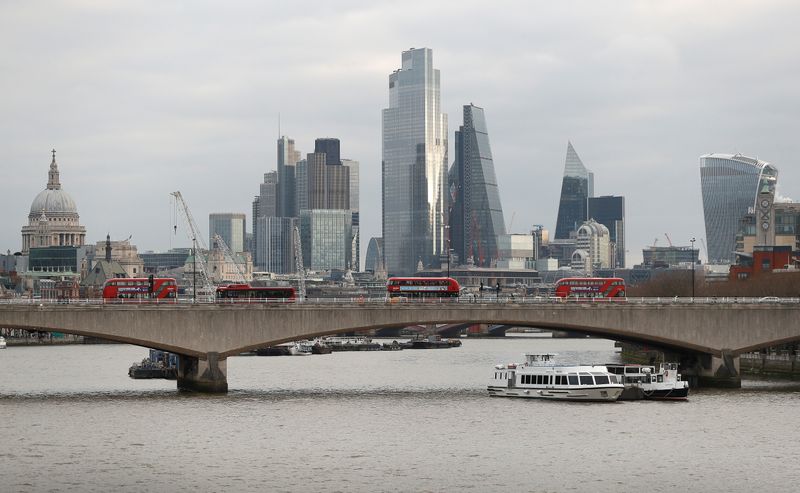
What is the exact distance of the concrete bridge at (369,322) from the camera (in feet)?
363

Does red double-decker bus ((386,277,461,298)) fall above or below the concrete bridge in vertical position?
above

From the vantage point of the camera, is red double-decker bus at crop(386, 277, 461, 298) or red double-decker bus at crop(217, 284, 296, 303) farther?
red double-decker bus at crop(386, 277, 461, 298)

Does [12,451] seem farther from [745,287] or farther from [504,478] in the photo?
[745,287]

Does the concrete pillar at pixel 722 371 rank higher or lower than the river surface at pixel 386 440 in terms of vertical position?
higher

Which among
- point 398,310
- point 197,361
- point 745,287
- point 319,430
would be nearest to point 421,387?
point 398,310

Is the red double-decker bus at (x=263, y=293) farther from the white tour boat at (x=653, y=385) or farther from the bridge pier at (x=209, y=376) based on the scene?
the white tour boat at (x=653, y=385)

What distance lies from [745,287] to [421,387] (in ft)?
255

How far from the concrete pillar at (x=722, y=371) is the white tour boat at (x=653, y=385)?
7.58m

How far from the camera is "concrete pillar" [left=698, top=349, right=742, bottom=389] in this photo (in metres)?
121

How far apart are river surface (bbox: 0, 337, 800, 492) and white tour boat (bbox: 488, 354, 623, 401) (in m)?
2.31

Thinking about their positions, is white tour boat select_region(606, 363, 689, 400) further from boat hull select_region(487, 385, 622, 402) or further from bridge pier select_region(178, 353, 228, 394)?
bridge pier select_region(178, 353, 228, 394)

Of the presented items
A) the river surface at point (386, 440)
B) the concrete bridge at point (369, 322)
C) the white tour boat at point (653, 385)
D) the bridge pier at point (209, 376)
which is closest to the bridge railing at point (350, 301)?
the concrete bridge at point (369, 322)

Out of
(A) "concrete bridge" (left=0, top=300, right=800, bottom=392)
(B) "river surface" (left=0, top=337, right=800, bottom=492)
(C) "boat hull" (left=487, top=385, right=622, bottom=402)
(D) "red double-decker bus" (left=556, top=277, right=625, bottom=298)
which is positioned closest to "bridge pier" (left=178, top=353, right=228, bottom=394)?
(A) "concrete bridge" (left=0, top=300, right=800, bottom=392)

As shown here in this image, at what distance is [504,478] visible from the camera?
7106 cm
